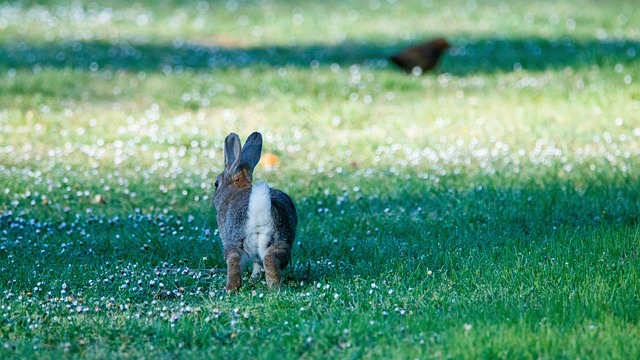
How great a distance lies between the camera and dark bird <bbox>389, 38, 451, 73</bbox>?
14.5 metres

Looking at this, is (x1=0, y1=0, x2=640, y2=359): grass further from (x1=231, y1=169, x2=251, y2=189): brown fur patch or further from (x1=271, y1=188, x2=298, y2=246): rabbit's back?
(x1=231, y1=169, x2=251, y2=189): brown fur patch

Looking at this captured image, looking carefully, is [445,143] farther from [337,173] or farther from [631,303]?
[631,303]

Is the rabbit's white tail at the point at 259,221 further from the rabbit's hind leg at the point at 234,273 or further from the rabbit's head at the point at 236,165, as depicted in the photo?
the rabbit's head at the point at 236,165

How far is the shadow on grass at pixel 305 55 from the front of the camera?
50.3ft

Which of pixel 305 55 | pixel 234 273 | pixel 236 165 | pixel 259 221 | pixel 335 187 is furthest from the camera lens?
pixel 305 55

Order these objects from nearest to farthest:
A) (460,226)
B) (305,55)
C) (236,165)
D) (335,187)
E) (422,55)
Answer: (236,165), (460,226), (335,187), (422,55), (305,55)

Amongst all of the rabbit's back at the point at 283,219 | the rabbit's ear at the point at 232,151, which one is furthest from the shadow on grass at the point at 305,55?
the rabbit's back at the point at 283,219

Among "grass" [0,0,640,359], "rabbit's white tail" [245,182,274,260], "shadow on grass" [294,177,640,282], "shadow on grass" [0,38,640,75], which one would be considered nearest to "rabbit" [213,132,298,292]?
"rabbit's white tail" [245,182,274,260]

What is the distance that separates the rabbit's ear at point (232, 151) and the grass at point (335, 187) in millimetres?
762

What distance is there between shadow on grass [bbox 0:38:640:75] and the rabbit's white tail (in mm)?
9602

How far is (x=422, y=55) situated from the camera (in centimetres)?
1448

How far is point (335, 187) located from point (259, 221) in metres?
3.31

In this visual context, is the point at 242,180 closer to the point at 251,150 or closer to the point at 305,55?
the point at 251,150

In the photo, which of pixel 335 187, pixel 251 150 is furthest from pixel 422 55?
pixel 251 150
